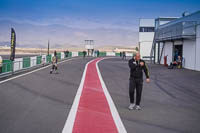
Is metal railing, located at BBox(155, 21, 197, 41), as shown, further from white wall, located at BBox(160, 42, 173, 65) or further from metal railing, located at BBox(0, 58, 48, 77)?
metal railing, located at BBox(0, 58, 48, 77)

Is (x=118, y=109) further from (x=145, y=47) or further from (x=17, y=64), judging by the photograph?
(x=145, y=47)

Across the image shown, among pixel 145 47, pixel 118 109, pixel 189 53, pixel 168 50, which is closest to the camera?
pixel 118 109

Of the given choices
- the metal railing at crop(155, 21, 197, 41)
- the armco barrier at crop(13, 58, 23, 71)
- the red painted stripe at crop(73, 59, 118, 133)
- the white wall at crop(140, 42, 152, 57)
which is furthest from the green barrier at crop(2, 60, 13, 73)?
the white wall at crop(140, 42, 152, 57)

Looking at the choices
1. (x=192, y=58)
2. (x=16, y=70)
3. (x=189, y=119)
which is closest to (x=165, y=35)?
(x=192, y=58)

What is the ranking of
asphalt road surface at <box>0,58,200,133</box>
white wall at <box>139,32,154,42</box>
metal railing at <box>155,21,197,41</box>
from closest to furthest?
asphalt road surface at <box>0,58,200,133</box> → metal railing at <box>155,21,197,41</box> → white wall at <box>139,32,154,42</box>

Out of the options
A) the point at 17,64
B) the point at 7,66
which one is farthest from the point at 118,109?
the point at 17,64

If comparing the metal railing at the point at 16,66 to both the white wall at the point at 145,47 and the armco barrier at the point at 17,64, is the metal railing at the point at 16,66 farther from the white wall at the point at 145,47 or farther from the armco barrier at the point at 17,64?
the white wall at the point at 145,47

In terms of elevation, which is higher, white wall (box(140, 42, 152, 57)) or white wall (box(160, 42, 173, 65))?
white wall (box(140, 42, 152, 57))

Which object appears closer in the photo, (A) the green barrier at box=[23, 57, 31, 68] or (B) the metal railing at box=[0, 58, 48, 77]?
(B) the metal railing at box=[0, 58, 48, 77]

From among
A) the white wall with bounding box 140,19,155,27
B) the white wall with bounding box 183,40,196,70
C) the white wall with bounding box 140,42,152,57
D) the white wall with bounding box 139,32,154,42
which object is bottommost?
the white wall with bounding box 183,40,196,70

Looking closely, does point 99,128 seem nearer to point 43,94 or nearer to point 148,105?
point 148,105

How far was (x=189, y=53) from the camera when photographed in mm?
27406

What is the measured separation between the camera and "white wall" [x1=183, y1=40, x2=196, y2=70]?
86.7 feet

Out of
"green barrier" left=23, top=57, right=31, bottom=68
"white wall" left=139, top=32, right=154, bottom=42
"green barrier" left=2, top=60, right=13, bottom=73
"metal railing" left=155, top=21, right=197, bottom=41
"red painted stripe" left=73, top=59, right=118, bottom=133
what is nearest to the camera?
"red painted stripe" left=73, top=59, right=118, bottom=133
